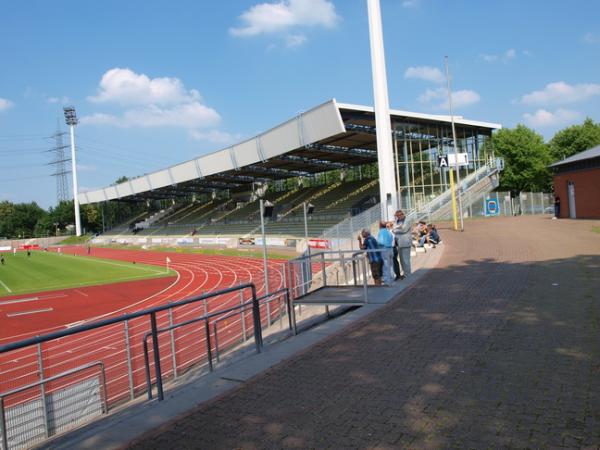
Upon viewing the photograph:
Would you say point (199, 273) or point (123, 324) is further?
point (199, 273)

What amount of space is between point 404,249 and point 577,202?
23.4 metres

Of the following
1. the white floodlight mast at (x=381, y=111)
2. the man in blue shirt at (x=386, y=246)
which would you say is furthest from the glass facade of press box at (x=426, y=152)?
the man in blue shirt at (x=386, y=246)

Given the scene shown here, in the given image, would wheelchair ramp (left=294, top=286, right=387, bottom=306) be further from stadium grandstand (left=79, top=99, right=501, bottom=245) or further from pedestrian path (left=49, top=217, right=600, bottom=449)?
stadium grandstand (left=79, top=99, right=501, bottom=245)

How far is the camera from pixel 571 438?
11.6ft

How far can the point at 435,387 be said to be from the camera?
473 cm

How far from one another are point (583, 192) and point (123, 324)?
3008 cm

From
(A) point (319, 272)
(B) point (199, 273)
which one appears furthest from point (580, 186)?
(B) point (199, 273)

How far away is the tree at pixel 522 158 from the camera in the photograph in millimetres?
53906

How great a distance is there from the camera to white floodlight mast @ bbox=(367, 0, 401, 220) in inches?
1038

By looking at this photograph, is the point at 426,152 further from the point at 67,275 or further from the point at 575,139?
the point at 575,139

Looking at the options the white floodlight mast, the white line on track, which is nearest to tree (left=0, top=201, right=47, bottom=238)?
the white line on track

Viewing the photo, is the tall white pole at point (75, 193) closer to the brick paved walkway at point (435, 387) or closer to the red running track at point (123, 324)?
the red running track at point (123, 324)

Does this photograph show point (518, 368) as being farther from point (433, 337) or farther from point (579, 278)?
point (579, 278)

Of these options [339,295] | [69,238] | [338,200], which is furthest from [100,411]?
[69,238]
